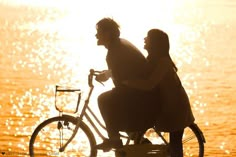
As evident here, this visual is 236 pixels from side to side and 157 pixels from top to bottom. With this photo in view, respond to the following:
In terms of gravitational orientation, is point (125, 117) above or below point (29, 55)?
below

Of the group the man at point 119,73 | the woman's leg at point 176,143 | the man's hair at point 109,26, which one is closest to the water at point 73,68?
the man at point 119,73

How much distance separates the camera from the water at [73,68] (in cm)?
1870

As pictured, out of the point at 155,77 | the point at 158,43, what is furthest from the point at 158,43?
the point at 155,77

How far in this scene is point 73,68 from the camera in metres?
42.9

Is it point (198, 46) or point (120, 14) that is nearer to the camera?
point (198, 46)

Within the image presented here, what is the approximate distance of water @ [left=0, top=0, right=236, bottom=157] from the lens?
61.4 ft

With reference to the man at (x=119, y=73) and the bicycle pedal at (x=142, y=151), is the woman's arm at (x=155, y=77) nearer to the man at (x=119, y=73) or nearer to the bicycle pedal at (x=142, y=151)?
the man at (x=119, y=73)

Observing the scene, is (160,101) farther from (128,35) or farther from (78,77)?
(128,35)

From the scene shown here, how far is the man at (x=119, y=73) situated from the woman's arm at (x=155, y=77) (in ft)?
0.34

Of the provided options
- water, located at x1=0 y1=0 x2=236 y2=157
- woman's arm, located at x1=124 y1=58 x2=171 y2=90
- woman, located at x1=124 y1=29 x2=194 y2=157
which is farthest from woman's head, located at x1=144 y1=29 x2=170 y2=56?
water, located at x1=0 y1=0 x2=236 y2=157

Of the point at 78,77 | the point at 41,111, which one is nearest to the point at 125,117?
the point at 41,111

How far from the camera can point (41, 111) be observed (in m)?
22.8

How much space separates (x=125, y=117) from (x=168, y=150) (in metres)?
0.78

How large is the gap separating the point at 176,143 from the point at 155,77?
99cm
